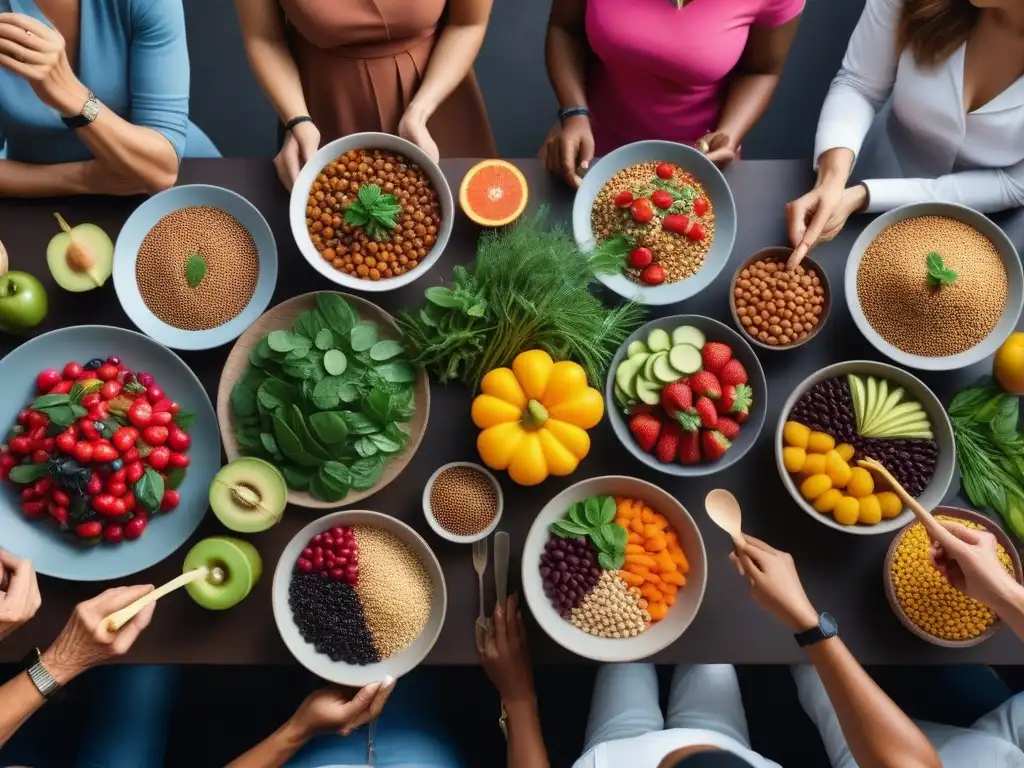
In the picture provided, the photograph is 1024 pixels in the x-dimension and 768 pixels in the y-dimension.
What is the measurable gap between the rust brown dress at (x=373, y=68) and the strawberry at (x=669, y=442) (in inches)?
36.6

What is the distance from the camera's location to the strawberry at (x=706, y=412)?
124 centimetres

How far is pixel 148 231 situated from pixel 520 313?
73 centimetres

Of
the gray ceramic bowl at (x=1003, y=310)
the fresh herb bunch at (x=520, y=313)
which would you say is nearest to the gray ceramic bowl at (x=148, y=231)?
the fresh herb bunch at (x=520, y=313)

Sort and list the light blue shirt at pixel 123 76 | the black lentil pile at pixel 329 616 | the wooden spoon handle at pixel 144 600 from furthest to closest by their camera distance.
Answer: the light blue shirt at pixel 123 76 < the black lentil pile at pixel 329 616 < the wooden spoon handle at pixel 144 600

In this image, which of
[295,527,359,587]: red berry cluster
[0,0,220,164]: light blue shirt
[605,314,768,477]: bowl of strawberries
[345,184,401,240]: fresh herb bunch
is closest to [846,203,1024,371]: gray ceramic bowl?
[605,314,768,477]: bowl of strawberries

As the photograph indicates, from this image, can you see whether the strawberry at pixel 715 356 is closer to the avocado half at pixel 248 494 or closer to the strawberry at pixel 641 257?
the strawberry at pixel 641 257

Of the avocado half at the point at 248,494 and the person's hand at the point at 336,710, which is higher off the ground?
the avocado half at the point at 248,494

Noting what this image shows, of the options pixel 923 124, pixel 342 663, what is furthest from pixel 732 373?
pixel 342 663

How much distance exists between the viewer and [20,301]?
1299mm

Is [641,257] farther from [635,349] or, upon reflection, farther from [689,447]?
[689,447]

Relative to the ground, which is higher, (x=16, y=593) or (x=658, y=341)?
(x=658, y=341)

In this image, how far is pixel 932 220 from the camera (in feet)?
4.46

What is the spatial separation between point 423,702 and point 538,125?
1.91 metres

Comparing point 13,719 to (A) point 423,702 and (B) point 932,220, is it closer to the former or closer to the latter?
(A) point 423,702
